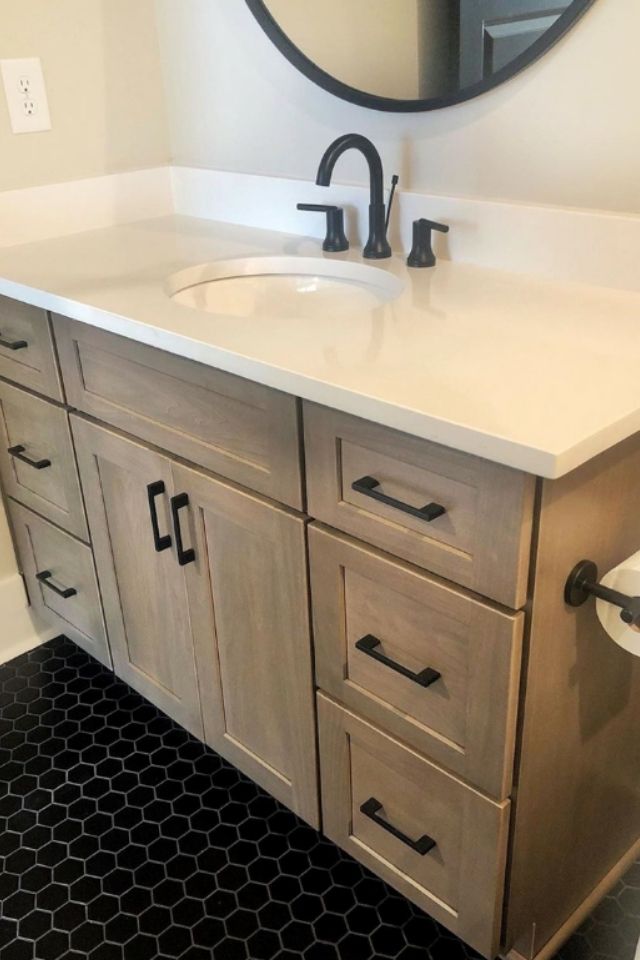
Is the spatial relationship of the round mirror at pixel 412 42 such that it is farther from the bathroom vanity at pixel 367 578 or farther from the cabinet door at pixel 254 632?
the cabinet door at pixel 254 632

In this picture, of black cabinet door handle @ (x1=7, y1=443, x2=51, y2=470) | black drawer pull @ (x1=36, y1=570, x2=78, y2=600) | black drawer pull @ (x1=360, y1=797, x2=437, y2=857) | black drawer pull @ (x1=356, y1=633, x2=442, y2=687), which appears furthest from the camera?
black drawer pull @ (x1=36, y1=570, x2=78, y2=600)

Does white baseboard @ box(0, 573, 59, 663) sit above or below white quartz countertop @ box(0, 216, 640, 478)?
below

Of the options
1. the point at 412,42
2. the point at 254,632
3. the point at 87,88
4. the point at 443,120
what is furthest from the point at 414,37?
the point at 254,632

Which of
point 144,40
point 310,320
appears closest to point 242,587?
point 310,320

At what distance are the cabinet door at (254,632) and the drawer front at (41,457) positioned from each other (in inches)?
13.4

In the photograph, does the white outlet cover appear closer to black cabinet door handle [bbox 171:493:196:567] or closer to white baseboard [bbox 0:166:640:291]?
white baseboard [bbox 0:166:640:291]

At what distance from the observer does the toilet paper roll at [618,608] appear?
36.9 inches

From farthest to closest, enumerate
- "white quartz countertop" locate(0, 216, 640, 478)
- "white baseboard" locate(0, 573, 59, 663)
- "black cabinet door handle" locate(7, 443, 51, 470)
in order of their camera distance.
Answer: "white baseboard" locate(0, 573, 59, 663) < "black cabinet door handle" locate(7, 443, 51, 470) < "white quartz countertop" locate(0, 216, 640, 478)

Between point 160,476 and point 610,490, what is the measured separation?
0.68 m

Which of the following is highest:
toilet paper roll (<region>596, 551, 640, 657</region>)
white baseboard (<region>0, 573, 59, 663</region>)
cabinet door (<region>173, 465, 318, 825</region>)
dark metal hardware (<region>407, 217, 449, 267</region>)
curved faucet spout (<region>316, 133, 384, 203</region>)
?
curved faucet spout (<region>316, 133, 384, 203</region>)

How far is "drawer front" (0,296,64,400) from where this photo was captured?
1472 millimetres

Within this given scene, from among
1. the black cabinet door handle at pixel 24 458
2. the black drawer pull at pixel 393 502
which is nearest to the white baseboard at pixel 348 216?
the black cabinet door handle at pixel 24 458

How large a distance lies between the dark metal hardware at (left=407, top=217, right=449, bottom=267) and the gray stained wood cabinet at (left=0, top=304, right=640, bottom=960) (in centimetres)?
44

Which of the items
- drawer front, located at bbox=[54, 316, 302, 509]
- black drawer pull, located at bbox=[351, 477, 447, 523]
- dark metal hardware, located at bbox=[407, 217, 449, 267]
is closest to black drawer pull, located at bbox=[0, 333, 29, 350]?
drawer front, located at bbox=[54, 316, 302, 509]
